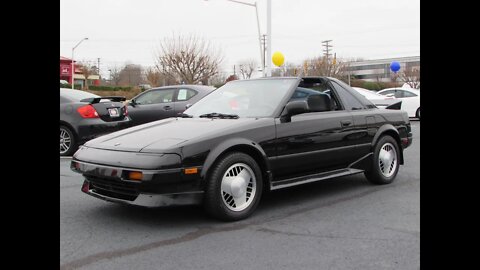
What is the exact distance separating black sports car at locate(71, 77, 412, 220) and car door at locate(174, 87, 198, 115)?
5.56m

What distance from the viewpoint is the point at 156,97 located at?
11586 millimetres

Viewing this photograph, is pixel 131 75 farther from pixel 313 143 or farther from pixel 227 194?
pixel 227 194

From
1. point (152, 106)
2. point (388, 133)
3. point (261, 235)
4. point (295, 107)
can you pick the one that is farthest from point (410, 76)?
point (261, 235)

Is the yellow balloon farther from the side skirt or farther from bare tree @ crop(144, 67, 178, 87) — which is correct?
bare tree @ crop(144, 67, 178, 87)

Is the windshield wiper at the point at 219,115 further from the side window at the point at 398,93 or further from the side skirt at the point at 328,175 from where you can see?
the side window at the point at 398,93

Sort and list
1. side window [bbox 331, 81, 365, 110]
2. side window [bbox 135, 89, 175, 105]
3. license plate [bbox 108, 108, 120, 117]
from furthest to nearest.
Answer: side window [bbox 135, 89, 175, 105] < license plate [bbox 108, 108, 120, 117] < side window [bbox 331, 81, 365, 110]

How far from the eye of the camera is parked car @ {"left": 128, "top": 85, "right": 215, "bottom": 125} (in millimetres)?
11203

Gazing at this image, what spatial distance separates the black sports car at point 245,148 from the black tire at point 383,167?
0.04ft

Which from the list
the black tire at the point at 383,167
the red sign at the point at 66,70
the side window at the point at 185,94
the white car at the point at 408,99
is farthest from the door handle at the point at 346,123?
the red sign at the point at 66,70

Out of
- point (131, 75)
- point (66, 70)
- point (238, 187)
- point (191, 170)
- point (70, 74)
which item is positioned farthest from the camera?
point (131, 75)

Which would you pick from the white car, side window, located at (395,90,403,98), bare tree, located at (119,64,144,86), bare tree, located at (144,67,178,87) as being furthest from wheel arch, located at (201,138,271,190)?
bare tree, located at (119,64,144,86)

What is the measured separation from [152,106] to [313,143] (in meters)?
7.10
